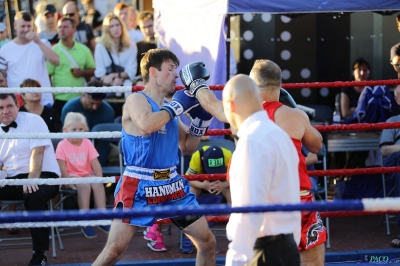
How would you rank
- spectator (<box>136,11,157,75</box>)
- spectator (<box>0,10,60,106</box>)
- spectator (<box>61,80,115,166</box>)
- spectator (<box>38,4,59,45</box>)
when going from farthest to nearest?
spectator (<box>136,11,157,75</box>), spectator (<box>38,4,59,45</box>), spectator (<box>0,10,60,106</box>), spectator (<box>61,80,115,166</box>)

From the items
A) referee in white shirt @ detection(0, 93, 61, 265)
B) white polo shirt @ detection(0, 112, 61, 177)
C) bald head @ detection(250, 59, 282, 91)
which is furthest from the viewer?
white polo shirt @ detection(0, 112, 61, 177)

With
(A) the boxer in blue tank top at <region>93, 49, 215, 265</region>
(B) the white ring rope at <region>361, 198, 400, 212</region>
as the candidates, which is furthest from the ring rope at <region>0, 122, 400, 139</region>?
(B) the white ring rope at <region>361, 198, 400, 212</region>

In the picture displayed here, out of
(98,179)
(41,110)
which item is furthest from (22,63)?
(98,179)

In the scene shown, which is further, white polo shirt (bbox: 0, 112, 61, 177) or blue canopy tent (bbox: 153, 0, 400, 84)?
blue canopy tent (bbox: 153, 0, 400, 84)

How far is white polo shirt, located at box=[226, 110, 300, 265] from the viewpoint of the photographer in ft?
10.3

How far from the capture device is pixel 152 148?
14.9ft

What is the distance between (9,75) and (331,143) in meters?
3.34

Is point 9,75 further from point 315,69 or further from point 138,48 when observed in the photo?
point 315,69

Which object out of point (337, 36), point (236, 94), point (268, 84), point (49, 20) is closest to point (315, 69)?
point (337, 36)

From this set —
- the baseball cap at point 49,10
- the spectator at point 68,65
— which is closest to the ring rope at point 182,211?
the spectator at point 68,65

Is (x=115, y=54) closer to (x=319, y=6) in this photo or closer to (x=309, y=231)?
(x=319, y=6)

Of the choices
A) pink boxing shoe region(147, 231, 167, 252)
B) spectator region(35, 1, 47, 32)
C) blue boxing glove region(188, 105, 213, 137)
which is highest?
spectator region(35, 1, 47, 32)

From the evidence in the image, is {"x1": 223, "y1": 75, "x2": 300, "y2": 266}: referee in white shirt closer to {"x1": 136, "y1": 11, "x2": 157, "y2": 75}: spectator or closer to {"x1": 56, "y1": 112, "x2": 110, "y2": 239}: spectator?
{"x1": 56, "y1": 112, "x2": 110, "y2": 239}: spectator

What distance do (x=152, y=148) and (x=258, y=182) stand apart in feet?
4.95
